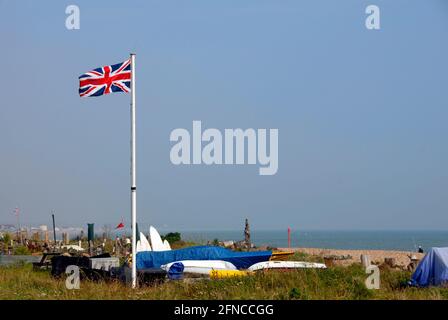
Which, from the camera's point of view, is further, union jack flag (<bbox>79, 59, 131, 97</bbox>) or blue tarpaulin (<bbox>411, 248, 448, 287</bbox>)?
union jack flag (<bbox>79, 59, 131, 97</bbox>)

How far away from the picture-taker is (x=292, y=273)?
48.7 feet

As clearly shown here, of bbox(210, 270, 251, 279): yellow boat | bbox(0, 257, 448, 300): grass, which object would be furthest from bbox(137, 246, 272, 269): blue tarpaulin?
bbox(0, 257, 448, 300): grass

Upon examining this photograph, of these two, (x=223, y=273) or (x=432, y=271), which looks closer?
(x=432, y=271)

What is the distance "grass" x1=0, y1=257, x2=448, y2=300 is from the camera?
13211mm

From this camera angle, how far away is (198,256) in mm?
20562

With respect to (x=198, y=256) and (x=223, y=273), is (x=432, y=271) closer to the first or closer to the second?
(x=223, y=273)

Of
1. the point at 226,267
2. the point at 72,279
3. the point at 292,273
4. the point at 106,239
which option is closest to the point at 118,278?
the point at 72,279

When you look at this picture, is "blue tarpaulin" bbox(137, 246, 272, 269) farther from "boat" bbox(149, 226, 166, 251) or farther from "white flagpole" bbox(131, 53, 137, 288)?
"white flagpole" bbox(131, 53, 137, 288)

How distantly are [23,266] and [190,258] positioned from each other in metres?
5.39

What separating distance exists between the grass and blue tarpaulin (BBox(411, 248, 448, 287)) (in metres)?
0.40

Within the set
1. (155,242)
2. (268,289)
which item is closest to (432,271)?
(268,289)

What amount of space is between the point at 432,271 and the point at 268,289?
3.62m
